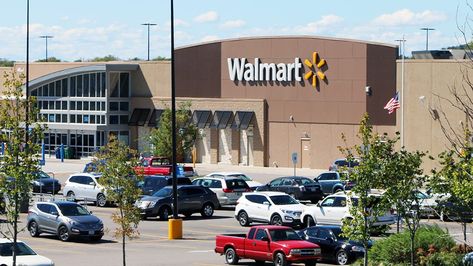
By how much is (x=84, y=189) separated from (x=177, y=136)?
1545 centimetres

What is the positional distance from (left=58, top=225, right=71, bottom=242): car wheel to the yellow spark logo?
115ft

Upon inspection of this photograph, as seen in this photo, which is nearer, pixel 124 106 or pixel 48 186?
pixel 48 186

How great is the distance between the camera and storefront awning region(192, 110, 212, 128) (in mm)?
77812

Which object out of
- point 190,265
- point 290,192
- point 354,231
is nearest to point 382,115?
point 290,192

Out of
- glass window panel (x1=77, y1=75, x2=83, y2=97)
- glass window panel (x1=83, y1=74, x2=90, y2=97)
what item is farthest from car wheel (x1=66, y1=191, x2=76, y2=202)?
glass window panel (x1=77, y1=75, x2=83, y2=97)

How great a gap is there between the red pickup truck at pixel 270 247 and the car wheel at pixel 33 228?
1000 centimetres

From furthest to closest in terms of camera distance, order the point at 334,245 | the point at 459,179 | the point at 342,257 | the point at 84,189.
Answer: the point at 84,189 < the point at 334,245 < the point at 342,257 < the point at 459,179

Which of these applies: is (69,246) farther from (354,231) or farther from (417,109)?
(417,109)

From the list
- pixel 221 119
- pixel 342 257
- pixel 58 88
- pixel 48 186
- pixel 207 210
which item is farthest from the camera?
pixel 58 88

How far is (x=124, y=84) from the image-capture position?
83.3 metres

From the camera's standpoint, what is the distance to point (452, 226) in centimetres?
4222

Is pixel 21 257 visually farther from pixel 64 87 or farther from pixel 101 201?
pixel 64 87

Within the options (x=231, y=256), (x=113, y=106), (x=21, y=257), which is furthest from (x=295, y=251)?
(x=113, y=106)

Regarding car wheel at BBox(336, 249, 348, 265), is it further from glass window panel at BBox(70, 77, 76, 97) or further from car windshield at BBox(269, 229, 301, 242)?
glass window panel at BBox(70, 77, 76, 97)
